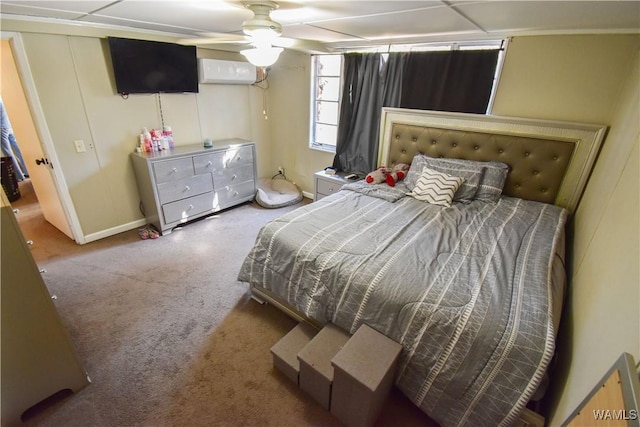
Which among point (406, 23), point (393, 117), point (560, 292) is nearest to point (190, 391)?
point (560, 292)

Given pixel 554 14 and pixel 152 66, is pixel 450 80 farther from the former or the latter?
pixel 152 66

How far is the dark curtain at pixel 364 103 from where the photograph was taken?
3.06 meters

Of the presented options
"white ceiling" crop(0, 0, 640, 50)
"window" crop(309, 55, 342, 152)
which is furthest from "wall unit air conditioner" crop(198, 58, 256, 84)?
"window" crop(309, 55, 342, 152)

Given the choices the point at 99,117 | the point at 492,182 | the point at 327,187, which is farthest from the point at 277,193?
the point at 492,182

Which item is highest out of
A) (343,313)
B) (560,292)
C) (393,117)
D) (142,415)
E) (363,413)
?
(393,117)

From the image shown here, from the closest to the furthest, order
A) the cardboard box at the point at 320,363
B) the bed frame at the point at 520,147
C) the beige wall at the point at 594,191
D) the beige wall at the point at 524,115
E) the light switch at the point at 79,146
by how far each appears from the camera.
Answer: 1. the beige wall at the point at 594,191
2. the beige wall at the point at 524,115
3. the cardboard box at the point at 320,363
4. the bed frame at the point at 520,147
5. the light switch at the point at 79,146

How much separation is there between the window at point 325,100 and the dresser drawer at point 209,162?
51.1 inches

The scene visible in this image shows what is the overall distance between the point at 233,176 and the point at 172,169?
79cm

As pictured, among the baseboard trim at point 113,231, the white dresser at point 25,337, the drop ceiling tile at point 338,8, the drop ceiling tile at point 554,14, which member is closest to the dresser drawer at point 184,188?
the baseboard trim at point 113,231

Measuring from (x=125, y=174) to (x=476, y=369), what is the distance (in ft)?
11.8

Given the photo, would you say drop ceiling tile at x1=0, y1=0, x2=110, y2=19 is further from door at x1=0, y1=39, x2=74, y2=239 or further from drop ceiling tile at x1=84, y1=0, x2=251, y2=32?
door at x1=0, y1=39, x2=74, y2=239

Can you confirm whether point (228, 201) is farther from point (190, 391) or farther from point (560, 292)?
point (560, 292)

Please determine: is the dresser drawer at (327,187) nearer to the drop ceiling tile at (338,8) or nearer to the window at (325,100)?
the window at (325,100)

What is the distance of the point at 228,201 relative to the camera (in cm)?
376
